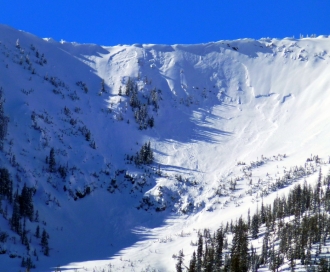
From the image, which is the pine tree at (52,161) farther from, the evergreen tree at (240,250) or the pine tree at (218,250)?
the evergreen tree at (240,250)

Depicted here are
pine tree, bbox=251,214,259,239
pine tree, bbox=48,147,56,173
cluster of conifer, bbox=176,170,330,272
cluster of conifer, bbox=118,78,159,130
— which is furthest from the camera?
cluster of conifer, bbox=118,78,159,130

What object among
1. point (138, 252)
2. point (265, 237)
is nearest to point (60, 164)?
point (138, 252)

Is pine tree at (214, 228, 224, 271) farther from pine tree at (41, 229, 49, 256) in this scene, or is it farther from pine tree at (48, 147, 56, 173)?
pine tree at (48, 147, 56, 173)

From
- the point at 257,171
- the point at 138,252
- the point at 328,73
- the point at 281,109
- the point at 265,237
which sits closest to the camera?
the point at 265,237

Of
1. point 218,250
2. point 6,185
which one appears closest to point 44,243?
point 6,185

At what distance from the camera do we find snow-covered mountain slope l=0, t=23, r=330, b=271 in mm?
106500

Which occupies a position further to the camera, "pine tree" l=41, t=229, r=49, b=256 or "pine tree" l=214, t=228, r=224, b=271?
"pine tree" l=41, t=229, r=49, b=256

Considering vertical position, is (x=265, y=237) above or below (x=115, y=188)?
below

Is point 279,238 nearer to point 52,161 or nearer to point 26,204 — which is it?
point 26,204

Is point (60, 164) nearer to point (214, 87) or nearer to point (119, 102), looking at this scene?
point (119, 102)

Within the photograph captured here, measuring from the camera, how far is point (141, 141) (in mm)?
144875

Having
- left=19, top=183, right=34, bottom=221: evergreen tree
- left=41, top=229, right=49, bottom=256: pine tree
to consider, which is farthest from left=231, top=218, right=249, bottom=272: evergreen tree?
left=19, top=183, right=34, bottom=221: evergreen tree

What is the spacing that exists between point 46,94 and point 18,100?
46.3ft

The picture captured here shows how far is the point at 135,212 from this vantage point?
116500mm
